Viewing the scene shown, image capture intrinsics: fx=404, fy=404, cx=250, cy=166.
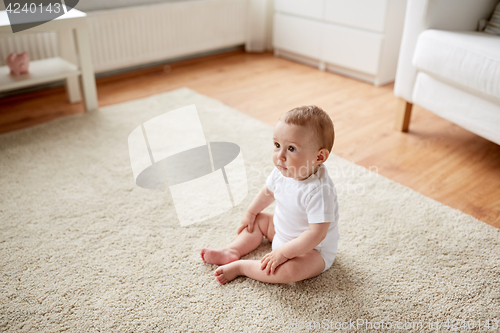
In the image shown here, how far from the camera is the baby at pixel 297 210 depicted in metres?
0.94

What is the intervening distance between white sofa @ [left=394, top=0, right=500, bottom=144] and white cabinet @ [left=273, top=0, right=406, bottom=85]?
0.66 metres

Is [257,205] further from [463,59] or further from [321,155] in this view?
[463,59]

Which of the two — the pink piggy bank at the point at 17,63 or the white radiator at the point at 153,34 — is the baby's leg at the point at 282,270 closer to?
the pink piggy bank at the point at 17,63

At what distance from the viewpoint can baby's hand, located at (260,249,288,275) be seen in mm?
1014

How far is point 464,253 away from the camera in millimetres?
1189

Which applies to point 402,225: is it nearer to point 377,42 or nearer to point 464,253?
point 464,253

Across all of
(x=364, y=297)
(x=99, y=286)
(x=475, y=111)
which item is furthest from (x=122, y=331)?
(x=475, y=111)

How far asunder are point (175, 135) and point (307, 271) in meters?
1.06

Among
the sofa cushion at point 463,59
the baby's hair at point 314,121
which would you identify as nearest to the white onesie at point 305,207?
the baby's hair at point 314,121

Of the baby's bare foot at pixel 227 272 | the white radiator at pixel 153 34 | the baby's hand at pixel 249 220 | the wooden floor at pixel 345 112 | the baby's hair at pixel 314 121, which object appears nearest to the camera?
the baby's hair at pixel 314 121

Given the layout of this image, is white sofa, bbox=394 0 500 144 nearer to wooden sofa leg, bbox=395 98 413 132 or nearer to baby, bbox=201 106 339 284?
wooden sofa leg, bbox=395 98 413 132

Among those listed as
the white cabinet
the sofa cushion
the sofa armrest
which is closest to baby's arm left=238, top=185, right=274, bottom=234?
the sofa cushion

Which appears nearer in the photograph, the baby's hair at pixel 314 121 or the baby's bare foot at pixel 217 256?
the baby's hair at pixel 314 121

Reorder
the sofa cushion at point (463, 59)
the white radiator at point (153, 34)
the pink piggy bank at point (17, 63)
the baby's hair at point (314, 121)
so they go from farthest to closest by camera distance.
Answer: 1. the white radiator at point (153, 34)
2. the pink piggy bank at point (17, 63)
3. the sofa cushion at point (463, 59)
4. the baby's hair at point (314, 121)
